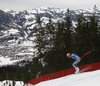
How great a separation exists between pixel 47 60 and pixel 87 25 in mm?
11906

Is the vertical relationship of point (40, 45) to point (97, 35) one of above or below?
below

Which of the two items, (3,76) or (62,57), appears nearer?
(62,57)

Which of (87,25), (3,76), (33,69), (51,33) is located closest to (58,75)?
(87,25)

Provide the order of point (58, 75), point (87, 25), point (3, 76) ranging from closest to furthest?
point (58, 75)
point (87, 25)
point (3, 76)

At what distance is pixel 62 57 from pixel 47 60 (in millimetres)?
4348

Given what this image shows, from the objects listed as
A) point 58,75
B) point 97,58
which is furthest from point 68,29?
point 58,75

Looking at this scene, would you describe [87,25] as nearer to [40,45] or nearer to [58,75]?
[40,45]

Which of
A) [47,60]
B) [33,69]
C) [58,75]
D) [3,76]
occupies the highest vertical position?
[58,75]

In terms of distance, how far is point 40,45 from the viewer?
2866cm

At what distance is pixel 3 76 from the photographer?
92125 mm

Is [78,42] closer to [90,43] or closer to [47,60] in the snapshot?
[90,43]

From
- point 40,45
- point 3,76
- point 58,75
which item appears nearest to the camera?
point 58,75

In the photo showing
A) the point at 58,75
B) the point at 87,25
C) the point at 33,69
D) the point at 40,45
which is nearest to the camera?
the point at 58,75

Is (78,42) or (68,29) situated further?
(68,29)
